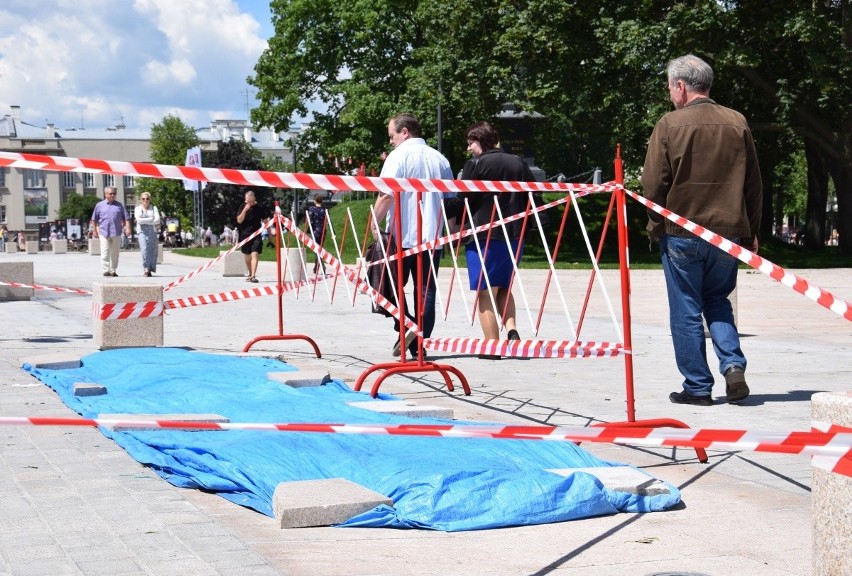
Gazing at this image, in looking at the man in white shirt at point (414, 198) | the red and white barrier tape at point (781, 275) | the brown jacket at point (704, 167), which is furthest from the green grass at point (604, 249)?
the red and white barrier tape at point (781, 275)

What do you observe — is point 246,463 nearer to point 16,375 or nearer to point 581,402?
point 581,402

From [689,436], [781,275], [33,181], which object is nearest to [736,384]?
[781,275]

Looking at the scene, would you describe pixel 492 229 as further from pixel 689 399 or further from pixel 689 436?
pixel 689 436

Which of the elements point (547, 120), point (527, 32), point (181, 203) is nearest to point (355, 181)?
point (527, 32)

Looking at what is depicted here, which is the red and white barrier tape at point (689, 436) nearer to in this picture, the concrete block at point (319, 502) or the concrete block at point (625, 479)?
the concrete block at point (319, 502)

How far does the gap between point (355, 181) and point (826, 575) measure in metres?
4.02

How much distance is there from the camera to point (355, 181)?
6.75 m

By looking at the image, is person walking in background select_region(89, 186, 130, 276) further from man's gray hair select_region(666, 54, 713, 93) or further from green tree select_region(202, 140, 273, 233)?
green tree select_region(202, 140, 273, 233)

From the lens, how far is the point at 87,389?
25.7 ft

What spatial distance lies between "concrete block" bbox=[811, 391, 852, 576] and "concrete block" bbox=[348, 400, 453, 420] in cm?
351

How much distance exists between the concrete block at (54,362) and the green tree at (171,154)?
96144 mm

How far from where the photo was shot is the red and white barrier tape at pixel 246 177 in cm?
570

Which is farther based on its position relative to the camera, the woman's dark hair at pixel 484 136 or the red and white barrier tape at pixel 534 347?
the woman's dark hair at pixel 484 136

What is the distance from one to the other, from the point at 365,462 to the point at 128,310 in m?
5.84
